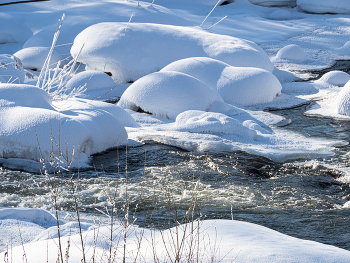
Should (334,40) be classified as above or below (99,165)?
above

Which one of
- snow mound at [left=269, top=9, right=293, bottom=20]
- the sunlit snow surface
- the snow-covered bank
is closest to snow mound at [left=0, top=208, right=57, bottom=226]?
the sunlit snow surface

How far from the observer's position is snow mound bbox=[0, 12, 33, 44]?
1276 cm

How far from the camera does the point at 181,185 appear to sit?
4.51 metres

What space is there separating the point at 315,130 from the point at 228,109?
1582 millimetres

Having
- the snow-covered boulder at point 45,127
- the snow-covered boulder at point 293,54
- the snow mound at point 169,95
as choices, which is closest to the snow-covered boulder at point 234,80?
the snow mound at point 169,95

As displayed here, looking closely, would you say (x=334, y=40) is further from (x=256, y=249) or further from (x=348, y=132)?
(x=256, y=249)

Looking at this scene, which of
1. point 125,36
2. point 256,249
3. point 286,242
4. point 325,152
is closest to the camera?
point 256,249

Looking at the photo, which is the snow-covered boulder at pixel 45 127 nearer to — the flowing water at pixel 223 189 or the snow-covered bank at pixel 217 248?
the flowing water at pixel 223 189

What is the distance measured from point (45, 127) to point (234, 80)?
4.18 metres

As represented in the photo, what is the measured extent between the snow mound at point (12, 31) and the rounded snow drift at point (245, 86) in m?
7.74

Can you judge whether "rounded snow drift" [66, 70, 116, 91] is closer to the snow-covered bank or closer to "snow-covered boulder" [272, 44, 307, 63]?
"snow-covered boulder" [272, 44, 307, 63]

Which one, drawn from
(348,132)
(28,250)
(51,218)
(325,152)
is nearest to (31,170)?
(51,218)

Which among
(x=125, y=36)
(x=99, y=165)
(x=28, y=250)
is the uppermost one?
(x=125, y=36)

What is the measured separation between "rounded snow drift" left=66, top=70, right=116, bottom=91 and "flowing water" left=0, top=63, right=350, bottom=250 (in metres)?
3.03
